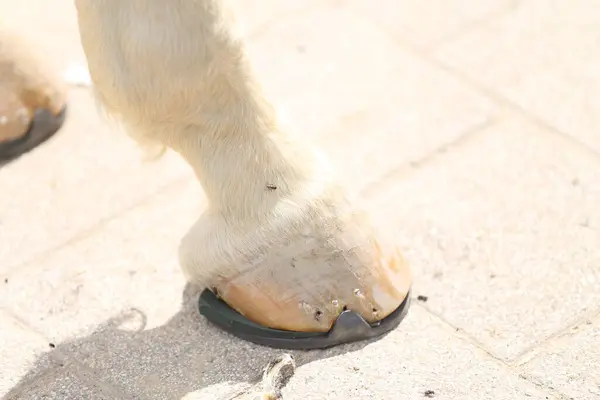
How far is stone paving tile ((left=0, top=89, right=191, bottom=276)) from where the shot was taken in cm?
248

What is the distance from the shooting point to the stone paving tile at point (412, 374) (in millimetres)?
2053

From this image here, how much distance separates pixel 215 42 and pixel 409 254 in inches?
29.5

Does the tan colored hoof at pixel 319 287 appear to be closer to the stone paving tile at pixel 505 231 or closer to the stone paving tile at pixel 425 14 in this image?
the stone paving tile at pixel 505 231

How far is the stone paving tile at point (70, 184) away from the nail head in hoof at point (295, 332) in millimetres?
474

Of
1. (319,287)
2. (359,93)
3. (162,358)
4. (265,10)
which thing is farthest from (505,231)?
(265,10)

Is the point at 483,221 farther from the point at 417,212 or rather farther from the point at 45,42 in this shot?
the point at 45,42

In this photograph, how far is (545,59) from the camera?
119 inches

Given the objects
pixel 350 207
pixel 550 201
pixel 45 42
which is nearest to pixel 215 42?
pixel 350 207

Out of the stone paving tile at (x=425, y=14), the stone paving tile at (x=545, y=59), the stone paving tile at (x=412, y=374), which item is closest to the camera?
the stone paving tile at (x=412, y=374)

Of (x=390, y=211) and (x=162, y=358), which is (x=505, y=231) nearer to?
(x=390, y=211)

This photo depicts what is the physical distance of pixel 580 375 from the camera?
2.09m

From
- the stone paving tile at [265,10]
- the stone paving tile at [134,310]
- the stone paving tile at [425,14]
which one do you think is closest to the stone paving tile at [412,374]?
the stone paving tile at [134,310]

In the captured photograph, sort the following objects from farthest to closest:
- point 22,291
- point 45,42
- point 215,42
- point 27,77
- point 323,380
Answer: point 45,42 → point 27,77 → point 22,291 → point 323,380 → point 215,42

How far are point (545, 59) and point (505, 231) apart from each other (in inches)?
29.9
